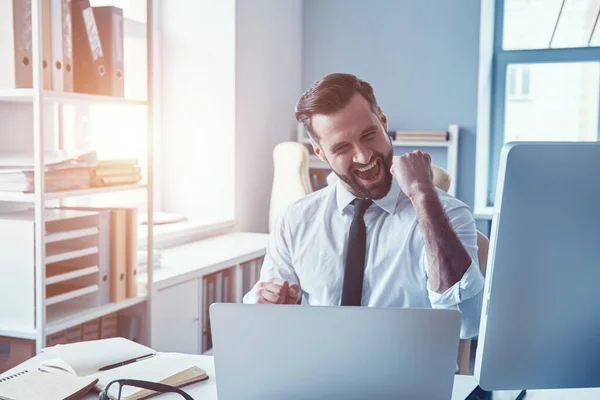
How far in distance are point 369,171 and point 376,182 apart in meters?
0.03

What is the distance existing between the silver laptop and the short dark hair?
3.08 feet

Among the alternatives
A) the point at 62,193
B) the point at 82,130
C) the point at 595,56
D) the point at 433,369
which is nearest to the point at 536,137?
the point at 595,56

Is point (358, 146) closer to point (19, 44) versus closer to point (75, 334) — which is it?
point (19, 44)

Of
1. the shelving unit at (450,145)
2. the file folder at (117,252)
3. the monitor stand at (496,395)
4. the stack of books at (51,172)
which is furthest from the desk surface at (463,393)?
the shelving unit at (450,145)

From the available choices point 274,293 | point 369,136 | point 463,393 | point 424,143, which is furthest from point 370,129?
point 424,143

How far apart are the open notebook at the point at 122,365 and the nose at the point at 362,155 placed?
650 mm

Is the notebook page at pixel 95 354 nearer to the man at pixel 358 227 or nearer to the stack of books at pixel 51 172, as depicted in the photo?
the man at pixel 358 227

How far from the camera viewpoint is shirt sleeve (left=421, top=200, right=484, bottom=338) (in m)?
1.56

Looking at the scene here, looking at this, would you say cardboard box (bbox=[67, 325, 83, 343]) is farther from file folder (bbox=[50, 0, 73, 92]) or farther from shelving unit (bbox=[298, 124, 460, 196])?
shelving unit (bbox=[298, 124, 460, 196])

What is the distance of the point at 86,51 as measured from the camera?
2266 mm

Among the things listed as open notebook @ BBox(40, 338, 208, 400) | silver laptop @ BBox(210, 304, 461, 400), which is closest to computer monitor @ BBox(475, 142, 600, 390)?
silver laptop @ BBox(210, 304, 461, 400)

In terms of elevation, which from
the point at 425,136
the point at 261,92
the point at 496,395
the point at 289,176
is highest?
the point at 261,92

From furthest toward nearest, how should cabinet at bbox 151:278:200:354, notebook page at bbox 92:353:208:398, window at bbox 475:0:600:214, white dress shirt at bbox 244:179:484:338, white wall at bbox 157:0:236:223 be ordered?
window at bbox 475:0:600:214 < white wall at bbox 157:0:236:223 < cabinet at bbox 151:278:200:354 < white dress shirt at bbox 244:179:484:338 < notebook page at bbox 92:353:208:398

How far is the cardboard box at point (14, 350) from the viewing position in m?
2.11
